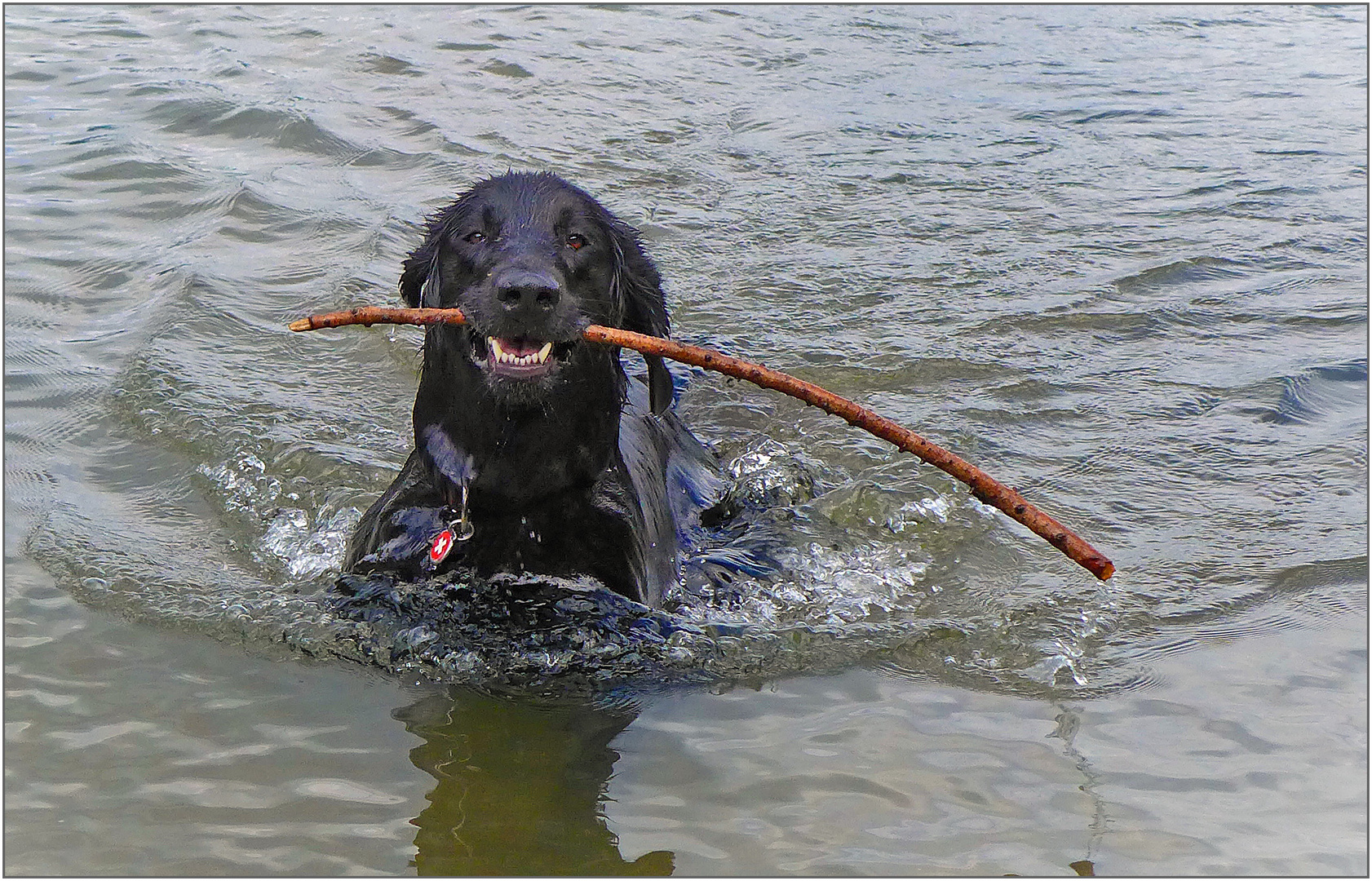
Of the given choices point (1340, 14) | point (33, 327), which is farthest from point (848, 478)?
point (1340, 14)

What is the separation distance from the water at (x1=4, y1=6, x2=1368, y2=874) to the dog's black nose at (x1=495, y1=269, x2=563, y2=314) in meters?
1.20

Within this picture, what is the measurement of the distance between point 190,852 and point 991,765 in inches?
89.5

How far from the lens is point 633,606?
4867 mm

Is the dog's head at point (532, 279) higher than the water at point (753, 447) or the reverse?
higher

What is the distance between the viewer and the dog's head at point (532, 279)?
4.12 meters

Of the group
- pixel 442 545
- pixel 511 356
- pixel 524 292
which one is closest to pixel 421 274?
pixel 511 356

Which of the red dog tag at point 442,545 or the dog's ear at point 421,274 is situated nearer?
the red dog tag at point 442,545

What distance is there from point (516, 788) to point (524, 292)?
1.43 metres

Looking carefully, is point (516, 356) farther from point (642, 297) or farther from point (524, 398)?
point (642, 297)

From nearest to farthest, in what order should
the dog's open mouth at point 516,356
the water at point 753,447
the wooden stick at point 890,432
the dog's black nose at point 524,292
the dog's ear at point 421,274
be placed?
the wooden stick at point 890,432 → the water at point 753,447 → the dog's black nose at point 524,292 → the dog's open mouth at point 516,356 → the dog's ear at point 421,274

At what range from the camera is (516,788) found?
3979 mm

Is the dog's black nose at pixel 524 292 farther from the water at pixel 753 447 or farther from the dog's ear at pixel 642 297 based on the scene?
the water at pixel 753 447

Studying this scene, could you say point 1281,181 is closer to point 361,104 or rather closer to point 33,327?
point 361,104

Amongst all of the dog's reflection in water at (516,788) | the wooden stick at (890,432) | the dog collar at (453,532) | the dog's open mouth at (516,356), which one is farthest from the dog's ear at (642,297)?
the dog's reflection in water at (516,788)
